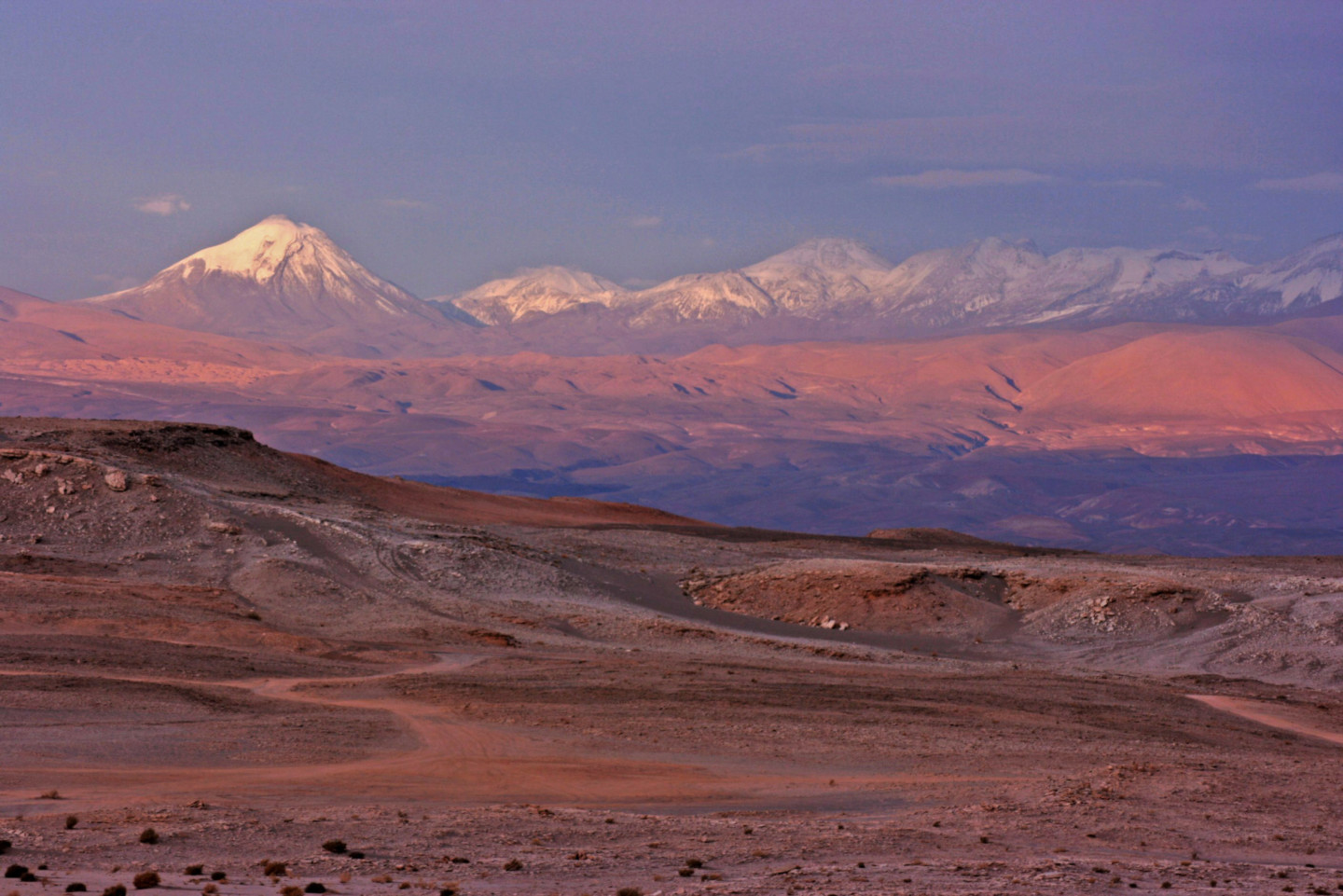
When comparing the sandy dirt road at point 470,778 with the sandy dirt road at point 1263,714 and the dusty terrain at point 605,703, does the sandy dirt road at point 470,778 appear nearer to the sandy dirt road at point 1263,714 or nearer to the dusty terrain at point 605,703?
the dusty terrain at point 605,703

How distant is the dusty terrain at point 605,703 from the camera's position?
15.4 m

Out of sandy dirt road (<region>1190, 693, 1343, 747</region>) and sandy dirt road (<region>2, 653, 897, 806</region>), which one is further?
sandy dirt road (<region>1190, 693, 1343, 747</region>)

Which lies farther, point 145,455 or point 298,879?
point 145,455

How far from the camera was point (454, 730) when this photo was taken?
24391mm

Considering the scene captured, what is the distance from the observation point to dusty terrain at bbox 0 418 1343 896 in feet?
50.5

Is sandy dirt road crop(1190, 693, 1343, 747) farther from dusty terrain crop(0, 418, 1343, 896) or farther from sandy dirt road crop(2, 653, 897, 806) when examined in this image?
sandy dirt road crop(2, 653, 897, 806)

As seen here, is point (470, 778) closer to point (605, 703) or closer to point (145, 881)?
point (605, 703)

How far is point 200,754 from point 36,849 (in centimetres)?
741

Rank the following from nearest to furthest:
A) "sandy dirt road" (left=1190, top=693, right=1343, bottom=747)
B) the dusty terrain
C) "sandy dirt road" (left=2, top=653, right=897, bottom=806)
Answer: the dusty terrain, "sandy dirt road" (left=2, top=653, right=897, bottom=806), "sandy dirt road" (left=1190, top=693, right=1343, bottom=747)

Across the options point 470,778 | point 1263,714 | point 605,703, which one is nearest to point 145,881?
point 470,778

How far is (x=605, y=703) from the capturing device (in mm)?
27547

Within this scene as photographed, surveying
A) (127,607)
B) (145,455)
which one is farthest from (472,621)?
(145,455)

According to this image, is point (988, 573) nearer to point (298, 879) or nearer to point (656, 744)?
point (656, 744)

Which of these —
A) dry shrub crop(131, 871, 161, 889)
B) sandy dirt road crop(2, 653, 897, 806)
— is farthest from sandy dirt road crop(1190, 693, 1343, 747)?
dry shrub crop(131, 871, 161, 889)
